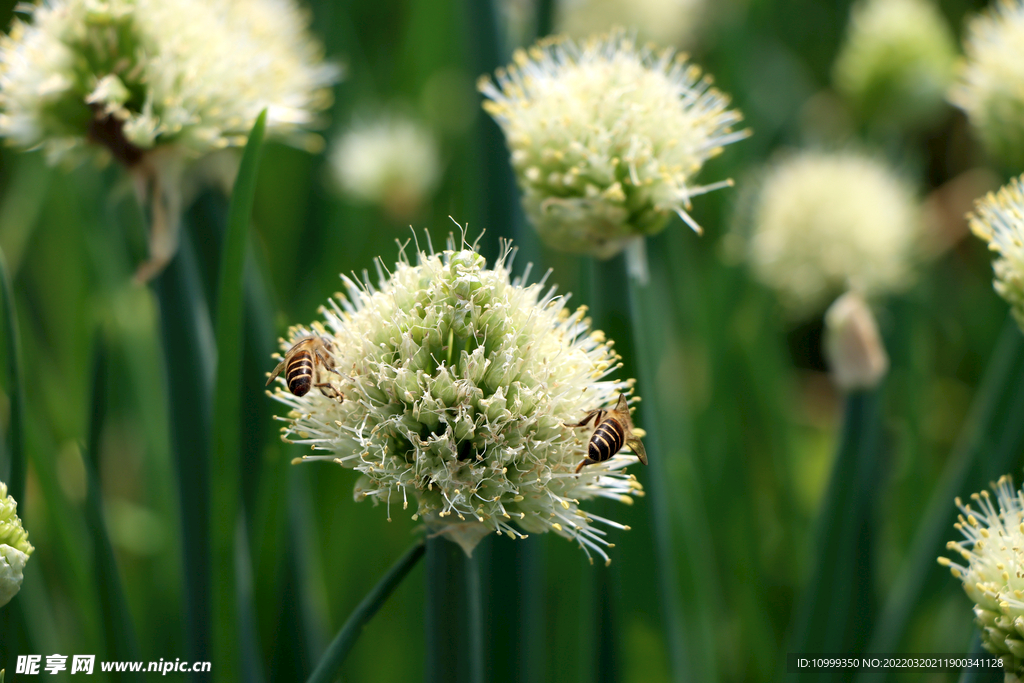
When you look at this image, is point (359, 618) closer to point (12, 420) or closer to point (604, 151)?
point (12, 420)

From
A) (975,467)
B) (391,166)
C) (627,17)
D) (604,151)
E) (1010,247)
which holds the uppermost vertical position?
(627,17)

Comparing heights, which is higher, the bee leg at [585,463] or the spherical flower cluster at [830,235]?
the spherical flower cluster at [830,235]

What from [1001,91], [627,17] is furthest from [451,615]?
[627,17]

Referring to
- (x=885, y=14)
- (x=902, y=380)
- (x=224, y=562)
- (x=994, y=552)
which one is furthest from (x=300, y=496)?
(x=885, y=14)

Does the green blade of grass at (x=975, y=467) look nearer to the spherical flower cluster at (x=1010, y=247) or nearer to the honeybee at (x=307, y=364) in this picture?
the spherical flower cluster at (x=1010, y=247)

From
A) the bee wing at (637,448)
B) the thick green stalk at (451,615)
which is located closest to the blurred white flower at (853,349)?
the bee wing at (637,448)

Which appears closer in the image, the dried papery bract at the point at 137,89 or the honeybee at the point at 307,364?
the honeybee at the point at 307,364
